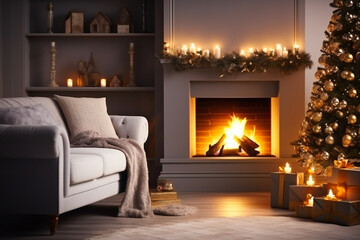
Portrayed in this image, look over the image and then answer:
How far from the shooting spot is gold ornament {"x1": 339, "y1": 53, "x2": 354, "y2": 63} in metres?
4.99

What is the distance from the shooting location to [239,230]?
397 centimetres

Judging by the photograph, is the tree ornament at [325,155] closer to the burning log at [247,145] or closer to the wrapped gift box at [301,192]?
the wrapped gift box at [301,192]

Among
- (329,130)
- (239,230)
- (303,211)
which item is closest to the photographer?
(239,230)

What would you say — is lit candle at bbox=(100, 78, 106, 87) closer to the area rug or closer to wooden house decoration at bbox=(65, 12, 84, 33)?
wooden house decoration at bbox=(65, 12, 84, 33)

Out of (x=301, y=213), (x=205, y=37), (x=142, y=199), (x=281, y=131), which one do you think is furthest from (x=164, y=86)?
(x=301, y=213)

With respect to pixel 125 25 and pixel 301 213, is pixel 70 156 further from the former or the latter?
pixel 125 25

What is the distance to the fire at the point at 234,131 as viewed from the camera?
6.40 metres

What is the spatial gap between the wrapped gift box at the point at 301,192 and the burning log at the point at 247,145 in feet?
4.77

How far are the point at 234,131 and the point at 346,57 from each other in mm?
1714

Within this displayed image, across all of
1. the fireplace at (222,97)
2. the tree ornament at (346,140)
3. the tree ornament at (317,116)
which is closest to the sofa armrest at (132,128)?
the fireplace at (222,97)

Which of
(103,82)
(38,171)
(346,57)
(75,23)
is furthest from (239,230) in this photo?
(75,23)

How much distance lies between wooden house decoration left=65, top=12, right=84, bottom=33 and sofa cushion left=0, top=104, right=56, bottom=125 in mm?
2209

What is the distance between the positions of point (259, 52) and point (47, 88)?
218cm

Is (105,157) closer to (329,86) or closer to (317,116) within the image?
(317,116)
